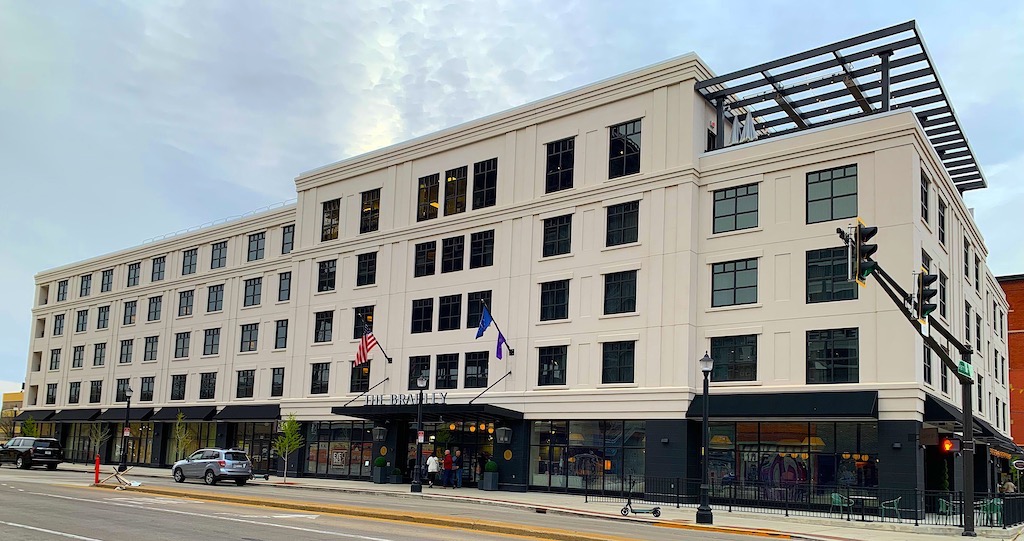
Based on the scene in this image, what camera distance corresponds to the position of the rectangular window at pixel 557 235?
42969mm

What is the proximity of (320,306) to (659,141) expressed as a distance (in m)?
22.8

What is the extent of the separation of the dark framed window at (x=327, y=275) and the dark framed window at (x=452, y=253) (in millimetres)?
8139

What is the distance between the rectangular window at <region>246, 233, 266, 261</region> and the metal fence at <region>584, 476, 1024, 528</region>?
30584 mm

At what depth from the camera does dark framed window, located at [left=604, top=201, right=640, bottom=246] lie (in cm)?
4062

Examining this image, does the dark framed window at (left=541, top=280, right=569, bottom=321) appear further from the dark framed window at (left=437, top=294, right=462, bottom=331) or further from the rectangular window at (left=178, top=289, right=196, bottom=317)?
the rectangular window at (left=178, top=289, right=196, bottom=317)

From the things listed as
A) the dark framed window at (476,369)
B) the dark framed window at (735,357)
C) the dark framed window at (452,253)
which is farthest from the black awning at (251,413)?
→ the dark framed window at (735,357)

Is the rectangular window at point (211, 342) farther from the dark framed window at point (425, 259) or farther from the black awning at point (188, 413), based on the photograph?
the dark framed window at point (425, 259)

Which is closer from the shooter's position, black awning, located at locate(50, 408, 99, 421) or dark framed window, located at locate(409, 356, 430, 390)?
dark framed window, located at locate(409, 356, 430, 390)

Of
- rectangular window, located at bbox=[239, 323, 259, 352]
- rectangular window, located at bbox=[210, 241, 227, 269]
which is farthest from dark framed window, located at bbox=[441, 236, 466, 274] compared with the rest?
rectangular window, located at bbox=[210, 241, 227, 269]

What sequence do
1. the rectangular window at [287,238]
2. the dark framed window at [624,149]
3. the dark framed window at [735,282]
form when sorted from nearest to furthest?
the dark framed window at [735,282], the dark framed window at [624,149], the rectangular window at [287,238]

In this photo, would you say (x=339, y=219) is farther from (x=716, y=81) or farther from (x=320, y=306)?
(x=716, y=81)

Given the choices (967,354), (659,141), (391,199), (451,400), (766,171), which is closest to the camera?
(967,354)

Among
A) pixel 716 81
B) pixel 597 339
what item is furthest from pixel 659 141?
pixel 597 339

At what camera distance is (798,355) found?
117 feet
